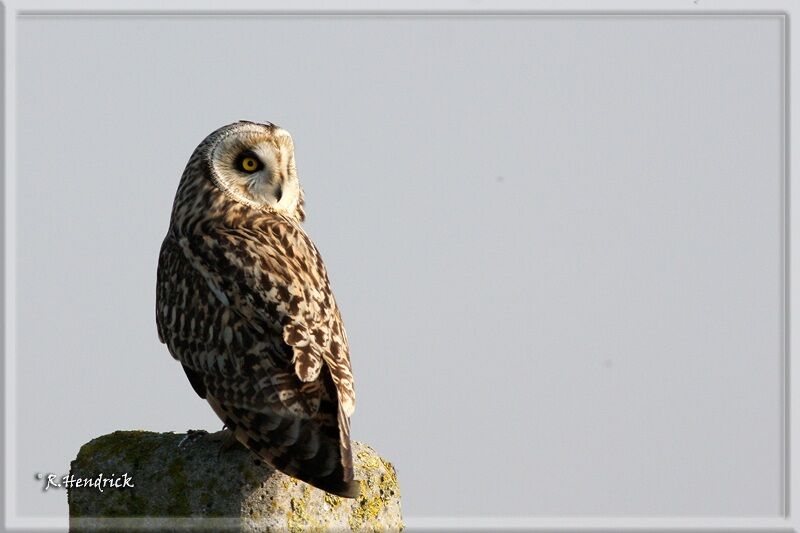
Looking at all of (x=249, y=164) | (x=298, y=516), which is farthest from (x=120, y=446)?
(x=249, y=164)

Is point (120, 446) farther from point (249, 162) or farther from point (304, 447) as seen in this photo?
point (249, 162)

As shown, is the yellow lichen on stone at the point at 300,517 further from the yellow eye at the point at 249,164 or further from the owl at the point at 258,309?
the yellow eye at the point at 249,164

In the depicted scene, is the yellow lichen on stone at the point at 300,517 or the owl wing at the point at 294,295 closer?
the yellow lichen on stone at the point at 300,517

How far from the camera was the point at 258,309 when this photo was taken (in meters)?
6.77

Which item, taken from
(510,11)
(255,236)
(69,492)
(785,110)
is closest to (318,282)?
(255,236)

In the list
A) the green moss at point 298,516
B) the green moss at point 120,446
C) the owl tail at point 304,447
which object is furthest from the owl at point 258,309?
the green moss at point 120,446

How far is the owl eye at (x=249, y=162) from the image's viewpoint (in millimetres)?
7664

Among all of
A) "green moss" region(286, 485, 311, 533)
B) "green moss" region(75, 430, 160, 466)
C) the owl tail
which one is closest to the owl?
the owl tail

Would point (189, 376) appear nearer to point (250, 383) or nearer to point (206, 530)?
point (250, 383)

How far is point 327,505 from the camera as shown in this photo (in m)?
6.55

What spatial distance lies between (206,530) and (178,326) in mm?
1402

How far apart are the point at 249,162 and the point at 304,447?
2.23 meters

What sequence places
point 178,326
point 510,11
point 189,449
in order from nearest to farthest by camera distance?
1. point 189,449
2. point 178,326
3. point 510,11

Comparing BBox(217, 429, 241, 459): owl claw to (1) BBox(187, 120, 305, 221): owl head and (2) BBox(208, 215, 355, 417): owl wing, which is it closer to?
(2) BBox(208, 215, 355, 417): owl wing
